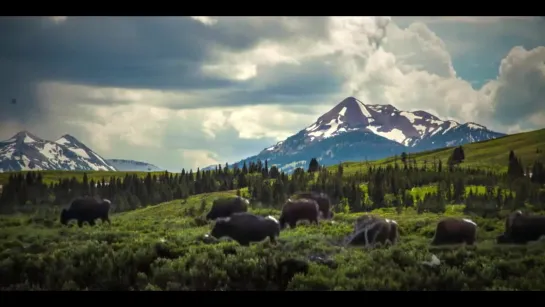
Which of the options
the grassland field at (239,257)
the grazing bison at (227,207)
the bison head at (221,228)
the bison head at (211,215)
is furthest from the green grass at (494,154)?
the bison head at (221,228)

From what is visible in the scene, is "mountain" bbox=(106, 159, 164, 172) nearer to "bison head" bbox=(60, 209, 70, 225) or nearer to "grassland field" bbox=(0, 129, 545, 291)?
"grassland field" bbox=(0, 129, 545, 291)

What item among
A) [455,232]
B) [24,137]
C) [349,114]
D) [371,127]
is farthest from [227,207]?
[455,232]

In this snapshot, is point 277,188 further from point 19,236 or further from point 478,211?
point 19,236

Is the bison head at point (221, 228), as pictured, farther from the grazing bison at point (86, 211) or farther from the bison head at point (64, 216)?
the bison head at point (64, 216)

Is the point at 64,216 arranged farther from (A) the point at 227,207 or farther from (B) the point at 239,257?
(B) the point at 239,257
